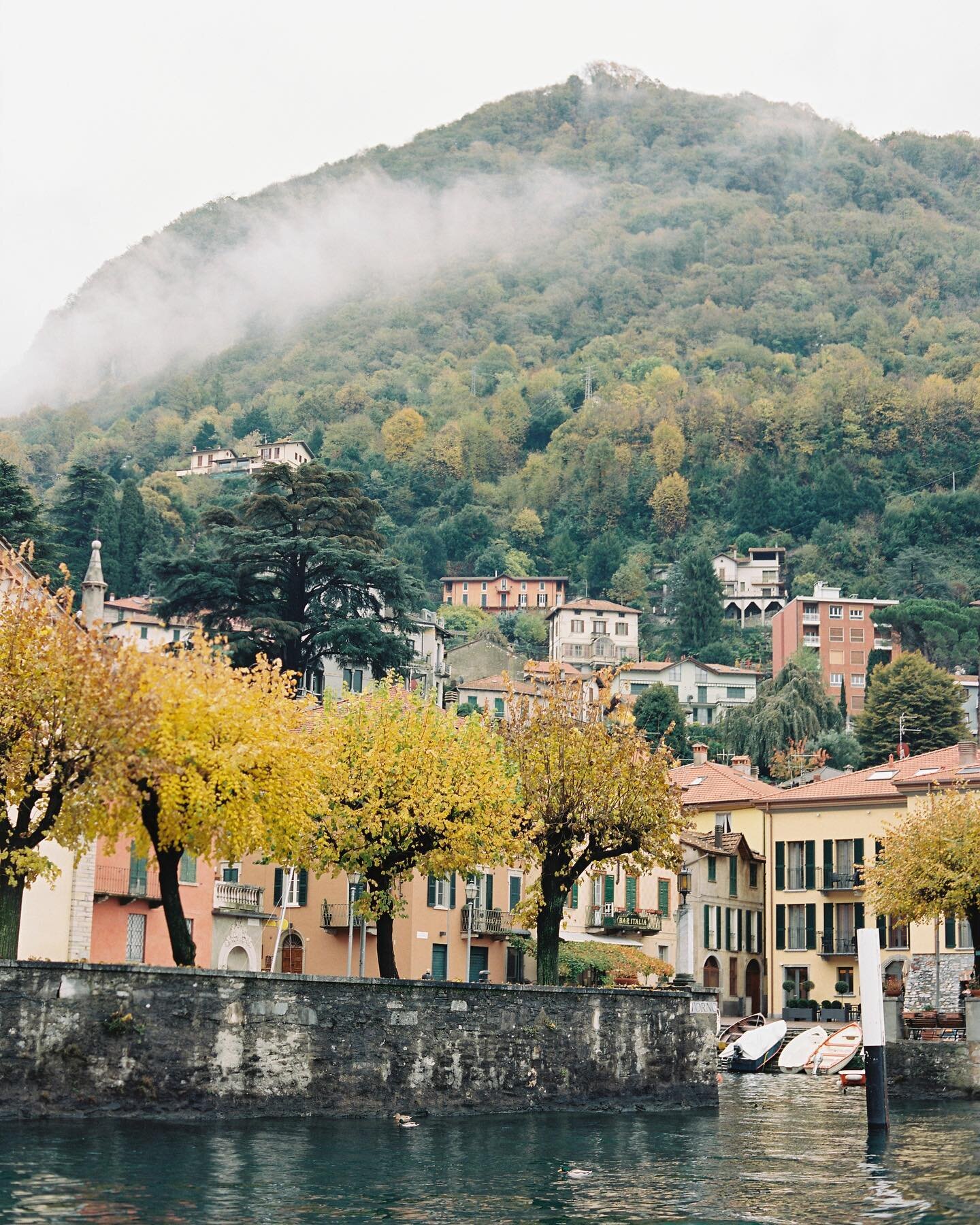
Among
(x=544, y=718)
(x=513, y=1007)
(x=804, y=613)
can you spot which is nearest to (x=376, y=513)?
(x=544, y=718)

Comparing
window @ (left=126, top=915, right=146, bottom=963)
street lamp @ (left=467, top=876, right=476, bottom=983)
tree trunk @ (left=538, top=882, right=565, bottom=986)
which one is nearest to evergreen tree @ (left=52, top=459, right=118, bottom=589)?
street lamp @ (left=467, top=876, right=476, bottom=983)

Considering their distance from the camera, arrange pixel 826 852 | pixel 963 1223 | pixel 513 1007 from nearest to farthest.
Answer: pixel 963 1223, pixel 513 1007, pixel 826 852

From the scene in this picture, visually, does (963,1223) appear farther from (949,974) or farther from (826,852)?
(826,852)

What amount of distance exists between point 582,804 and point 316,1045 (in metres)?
11.1

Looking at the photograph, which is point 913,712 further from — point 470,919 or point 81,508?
point 470,919

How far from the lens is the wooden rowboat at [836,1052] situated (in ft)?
201

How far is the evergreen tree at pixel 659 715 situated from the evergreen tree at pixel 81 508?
4507 centimetres

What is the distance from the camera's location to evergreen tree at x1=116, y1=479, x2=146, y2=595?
155625 millimetres

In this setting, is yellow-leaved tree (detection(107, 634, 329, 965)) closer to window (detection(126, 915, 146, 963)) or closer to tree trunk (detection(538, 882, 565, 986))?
tree trunk (detection(538, 882, 565, 986))

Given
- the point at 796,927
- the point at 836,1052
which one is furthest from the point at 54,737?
the point at 796,927

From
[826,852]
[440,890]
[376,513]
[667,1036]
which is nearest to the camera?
[667,1036]

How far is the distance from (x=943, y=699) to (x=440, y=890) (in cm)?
7664

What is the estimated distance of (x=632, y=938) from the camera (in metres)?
72.4

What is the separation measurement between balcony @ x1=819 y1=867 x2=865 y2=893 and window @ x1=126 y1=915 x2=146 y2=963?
38.4 meters
